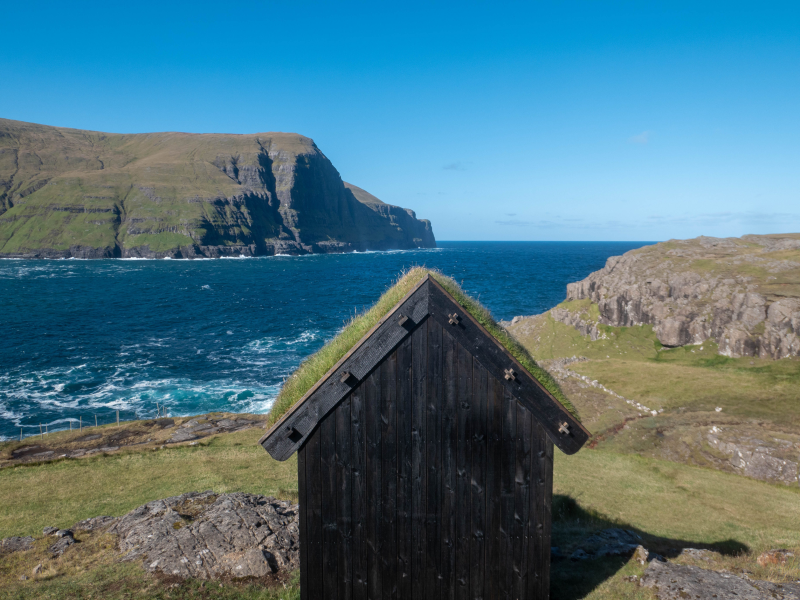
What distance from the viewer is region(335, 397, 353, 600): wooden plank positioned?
8742 millimetres

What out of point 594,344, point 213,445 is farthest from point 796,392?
point 213,445

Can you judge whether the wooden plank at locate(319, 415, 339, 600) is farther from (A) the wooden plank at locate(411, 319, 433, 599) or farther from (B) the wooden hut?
(A) the wooden plank at locate(411, 319, 433, 599)

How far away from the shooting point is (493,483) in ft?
29.3

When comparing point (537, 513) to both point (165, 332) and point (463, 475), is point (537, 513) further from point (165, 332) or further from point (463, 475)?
point (165, 332)

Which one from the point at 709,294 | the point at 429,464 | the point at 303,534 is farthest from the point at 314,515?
the point at 709,294

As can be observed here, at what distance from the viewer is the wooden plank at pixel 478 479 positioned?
A: 8.84m

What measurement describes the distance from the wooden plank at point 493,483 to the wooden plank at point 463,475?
357 millimetres

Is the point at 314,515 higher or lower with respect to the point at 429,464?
lower

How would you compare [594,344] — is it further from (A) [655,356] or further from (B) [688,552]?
(B) [688,552]

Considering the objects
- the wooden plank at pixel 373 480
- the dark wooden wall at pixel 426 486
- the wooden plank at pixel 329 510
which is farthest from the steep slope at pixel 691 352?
the wooden plank at pixel 329 510

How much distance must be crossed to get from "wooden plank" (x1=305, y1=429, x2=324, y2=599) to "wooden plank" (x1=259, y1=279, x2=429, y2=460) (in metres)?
0.33

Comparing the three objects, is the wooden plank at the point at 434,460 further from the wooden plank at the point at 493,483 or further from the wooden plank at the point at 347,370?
the wooden plank at the point at 493,483

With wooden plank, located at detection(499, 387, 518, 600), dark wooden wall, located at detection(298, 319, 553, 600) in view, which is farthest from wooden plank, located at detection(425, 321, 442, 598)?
wooden plank, located at detection(499, 387, 518, 600)

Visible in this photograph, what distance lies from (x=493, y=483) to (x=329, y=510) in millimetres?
3258
